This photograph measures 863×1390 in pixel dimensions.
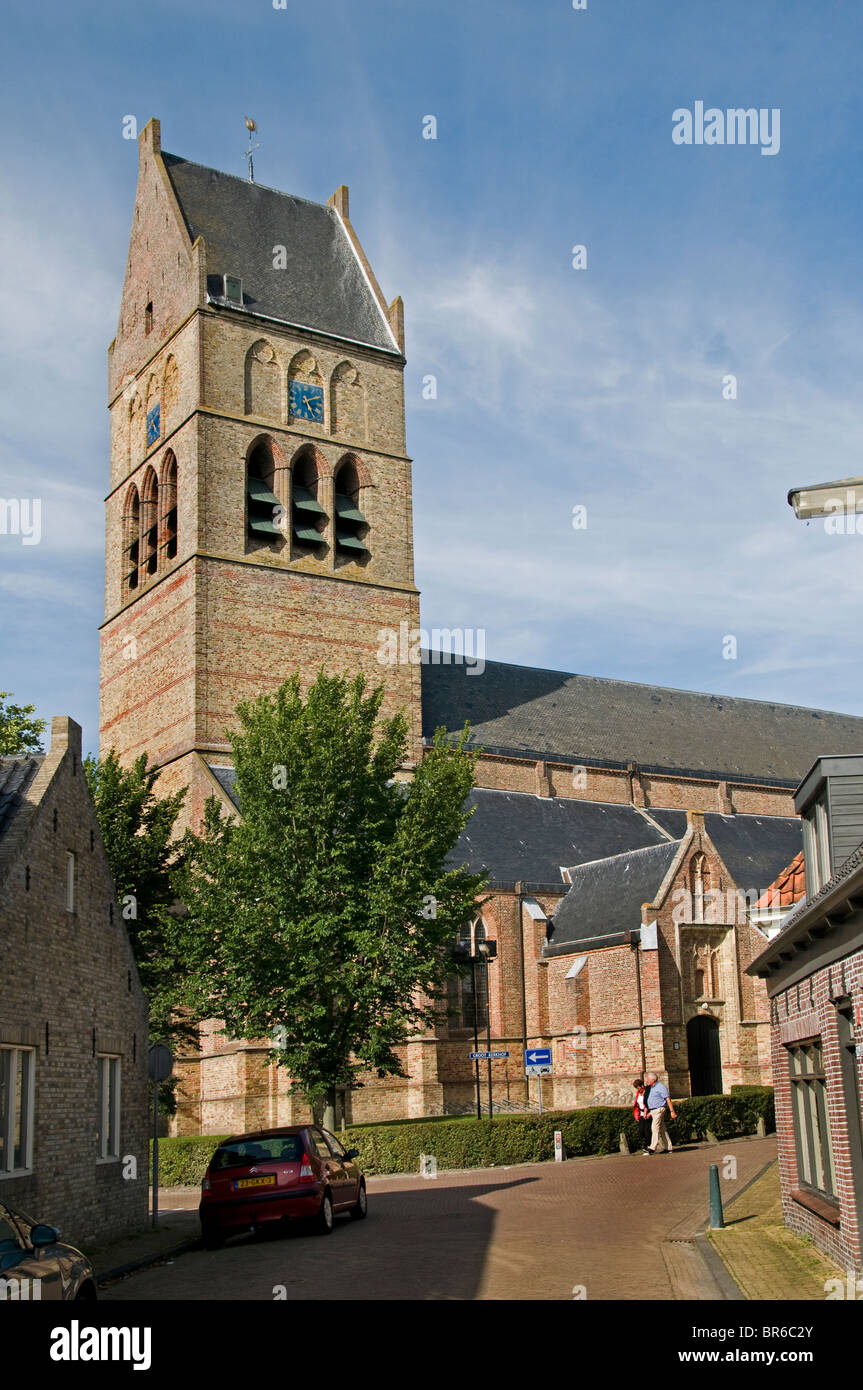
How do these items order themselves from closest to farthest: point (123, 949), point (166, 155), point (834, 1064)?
point (834, 1064) < point (123, 949) < point (166, 155)

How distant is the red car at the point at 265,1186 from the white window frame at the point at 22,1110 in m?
2.70

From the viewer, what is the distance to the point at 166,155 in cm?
4231

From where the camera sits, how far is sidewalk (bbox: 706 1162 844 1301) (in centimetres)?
1042

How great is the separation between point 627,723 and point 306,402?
668 inches

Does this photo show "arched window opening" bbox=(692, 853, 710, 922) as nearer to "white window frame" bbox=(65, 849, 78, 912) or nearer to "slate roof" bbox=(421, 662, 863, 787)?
"slate roof" bbox=(421, 662, 863, 787)

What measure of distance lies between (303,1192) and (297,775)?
11.2m

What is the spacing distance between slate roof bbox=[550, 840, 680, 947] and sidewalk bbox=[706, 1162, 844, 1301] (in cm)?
1968

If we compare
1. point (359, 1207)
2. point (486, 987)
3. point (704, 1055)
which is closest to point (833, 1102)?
point (359, 1207)

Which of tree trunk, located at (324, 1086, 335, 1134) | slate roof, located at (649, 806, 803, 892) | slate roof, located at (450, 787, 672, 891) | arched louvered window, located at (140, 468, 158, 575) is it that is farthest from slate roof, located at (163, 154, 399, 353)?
tree trunk, located at (324, 1086, 335, 1134)

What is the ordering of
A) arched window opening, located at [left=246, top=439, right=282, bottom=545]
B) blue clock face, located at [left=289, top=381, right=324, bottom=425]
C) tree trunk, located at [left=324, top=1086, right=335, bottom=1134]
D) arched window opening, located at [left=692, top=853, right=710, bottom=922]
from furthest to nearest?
blue clock face, located at [left=289, top=381, right=324, bottom=425] → arched window opening, located at [left=246, top=439, right=282, bottom=545] → arched window opening, located at [left=692, top=853, right=710, bottom=922] → tree trunk, located at [left=324, top=1086, right=335, bottom=1134]

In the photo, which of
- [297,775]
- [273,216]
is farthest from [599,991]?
[273,216]

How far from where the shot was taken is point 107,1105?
16.5m
